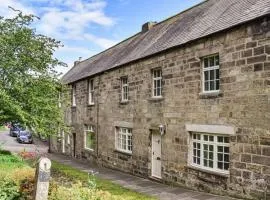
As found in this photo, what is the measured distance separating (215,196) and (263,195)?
2.20 m

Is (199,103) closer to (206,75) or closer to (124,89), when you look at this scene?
(206,75)

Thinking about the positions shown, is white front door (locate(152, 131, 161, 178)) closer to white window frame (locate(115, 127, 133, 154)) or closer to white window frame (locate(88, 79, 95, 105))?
white window frame (locate(115, 127, 133, 154))

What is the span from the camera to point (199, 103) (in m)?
15.1

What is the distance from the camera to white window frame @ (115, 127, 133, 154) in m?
21.4

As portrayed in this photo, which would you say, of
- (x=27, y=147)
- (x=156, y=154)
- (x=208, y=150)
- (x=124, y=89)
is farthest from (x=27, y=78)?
(x=27, y=147)

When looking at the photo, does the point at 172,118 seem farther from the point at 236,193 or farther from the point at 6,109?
the point at 6,109

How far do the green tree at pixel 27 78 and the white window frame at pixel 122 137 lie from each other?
3405mm

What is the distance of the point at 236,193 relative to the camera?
13.0 meters

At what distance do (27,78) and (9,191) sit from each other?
41.7 feet

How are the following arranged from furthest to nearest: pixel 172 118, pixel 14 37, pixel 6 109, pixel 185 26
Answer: pixel 14 37 → pixel 6 109 → pixel 185 26 → pixel 172 118

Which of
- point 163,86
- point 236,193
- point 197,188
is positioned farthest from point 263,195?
point 163,86

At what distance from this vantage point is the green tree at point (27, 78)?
20922 mm

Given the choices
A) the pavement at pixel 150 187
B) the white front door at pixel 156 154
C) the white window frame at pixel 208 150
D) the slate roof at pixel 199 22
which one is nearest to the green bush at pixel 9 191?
the pavement at pixel 150 187

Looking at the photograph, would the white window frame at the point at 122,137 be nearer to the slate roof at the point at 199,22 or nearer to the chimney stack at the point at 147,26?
the slate roof at the point at 199,22
